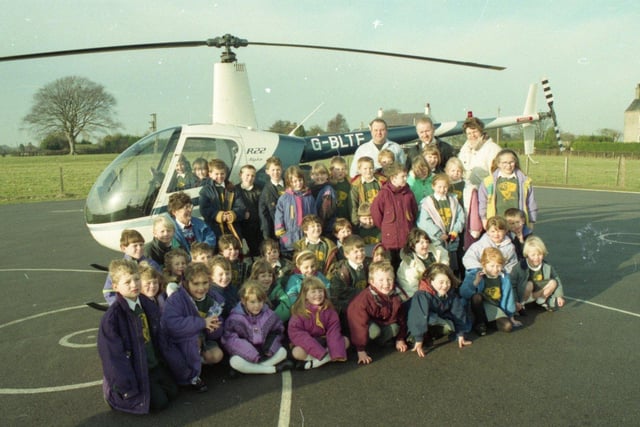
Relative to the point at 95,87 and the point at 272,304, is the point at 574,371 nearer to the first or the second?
the point at 272,304

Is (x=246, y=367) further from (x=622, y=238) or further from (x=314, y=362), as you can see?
(x=622, y=238)

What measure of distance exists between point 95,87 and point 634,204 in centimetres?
5055

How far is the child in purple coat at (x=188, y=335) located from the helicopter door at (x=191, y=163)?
9.65 feet

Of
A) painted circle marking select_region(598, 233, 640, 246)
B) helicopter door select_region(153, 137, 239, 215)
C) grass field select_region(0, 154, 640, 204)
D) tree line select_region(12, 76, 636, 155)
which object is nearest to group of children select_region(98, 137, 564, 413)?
helicopter door select_region(153, 137, 239, 215)

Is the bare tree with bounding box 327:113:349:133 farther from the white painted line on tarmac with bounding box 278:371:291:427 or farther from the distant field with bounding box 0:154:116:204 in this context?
the white painted line on tarmac with bounding box 278:371:291:427

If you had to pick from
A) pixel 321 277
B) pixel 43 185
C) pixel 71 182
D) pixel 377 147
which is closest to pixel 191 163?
pixel 377 147

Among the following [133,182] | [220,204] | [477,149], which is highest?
[477,149]

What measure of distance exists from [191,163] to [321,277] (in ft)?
10.5

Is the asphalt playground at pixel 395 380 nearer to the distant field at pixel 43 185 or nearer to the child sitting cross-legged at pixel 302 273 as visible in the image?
the child sitting cross-legged at pixel 302 273

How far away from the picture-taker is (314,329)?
4582mm

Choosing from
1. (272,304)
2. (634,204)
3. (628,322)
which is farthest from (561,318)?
(634,204)

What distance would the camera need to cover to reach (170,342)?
411 cm

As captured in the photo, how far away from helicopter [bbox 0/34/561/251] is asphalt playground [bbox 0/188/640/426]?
3.88ft

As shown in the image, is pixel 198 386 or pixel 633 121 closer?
pixel 198 386
